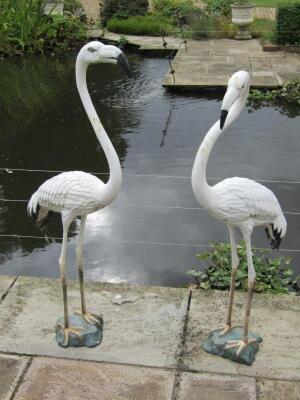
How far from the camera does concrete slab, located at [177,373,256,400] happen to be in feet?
11.6

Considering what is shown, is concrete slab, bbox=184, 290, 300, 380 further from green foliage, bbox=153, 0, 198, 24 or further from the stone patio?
green foliage, bbox=153, 0, 198, 24

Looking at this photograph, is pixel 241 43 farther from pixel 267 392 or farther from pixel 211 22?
pixel 267 392

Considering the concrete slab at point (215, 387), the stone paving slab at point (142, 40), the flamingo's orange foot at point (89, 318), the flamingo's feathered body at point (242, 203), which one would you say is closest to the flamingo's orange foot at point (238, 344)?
the concrete slab at point (215, 387)

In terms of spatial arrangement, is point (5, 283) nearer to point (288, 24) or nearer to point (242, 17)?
point (288, 24)

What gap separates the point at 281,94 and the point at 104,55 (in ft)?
24.5

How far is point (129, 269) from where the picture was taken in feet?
18.7

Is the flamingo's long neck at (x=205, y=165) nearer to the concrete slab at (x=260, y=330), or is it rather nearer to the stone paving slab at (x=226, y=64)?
the concrete slab at (x=260, y=330)

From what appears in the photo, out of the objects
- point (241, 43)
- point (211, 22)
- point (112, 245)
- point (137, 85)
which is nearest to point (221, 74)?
point (137, 85)

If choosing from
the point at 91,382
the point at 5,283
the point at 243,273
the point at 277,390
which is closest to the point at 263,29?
the point at 243,273

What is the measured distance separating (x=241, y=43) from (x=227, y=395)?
41.0 feet

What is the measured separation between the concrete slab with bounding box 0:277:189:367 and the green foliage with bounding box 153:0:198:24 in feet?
42.5

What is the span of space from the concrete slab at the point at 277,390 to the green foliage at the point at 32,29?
38.0 feet

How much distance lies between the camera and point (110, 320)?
4.26 metres

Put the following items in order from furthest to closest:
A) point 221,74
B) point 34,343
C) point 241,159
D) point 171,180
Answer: point 221,74 → point 241,159 → point 171,180 → point 34,343
